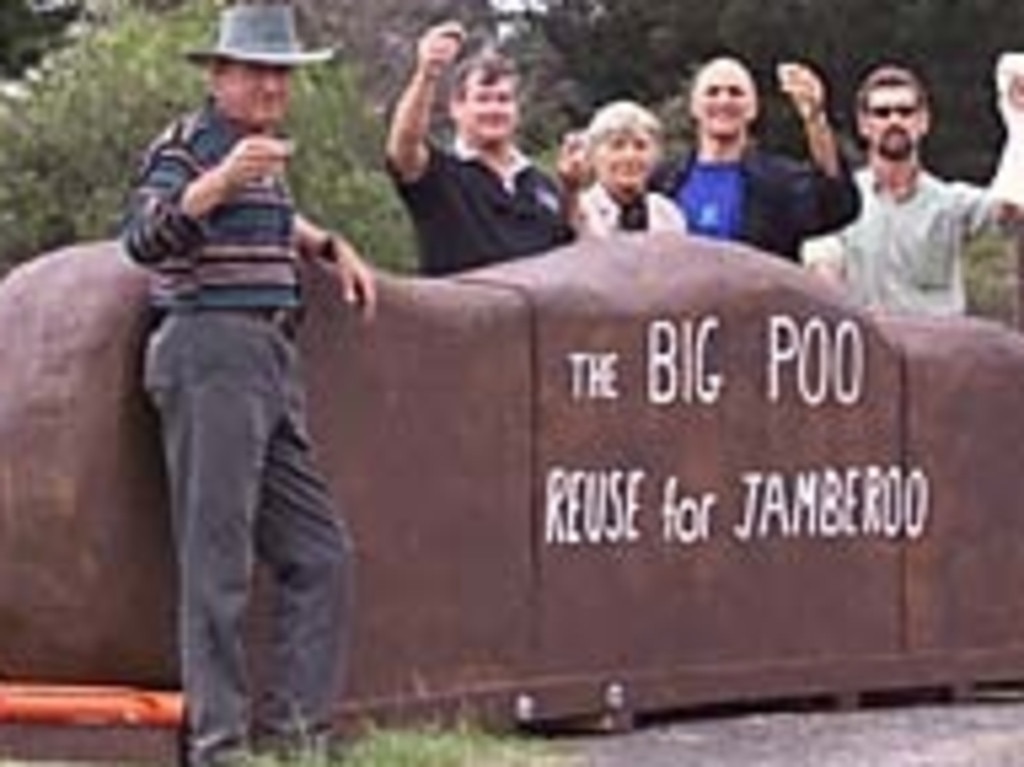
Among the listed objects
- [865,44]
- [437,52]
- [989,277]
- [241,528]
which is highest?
[865,44]

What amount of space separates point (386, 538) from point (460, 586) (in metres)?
0.35

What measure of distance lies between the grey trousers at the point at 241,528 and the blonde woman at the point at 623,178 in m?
1.97

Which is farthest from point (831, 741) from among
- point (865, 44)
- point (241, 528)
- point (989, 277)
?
Answer: point (865, 44)

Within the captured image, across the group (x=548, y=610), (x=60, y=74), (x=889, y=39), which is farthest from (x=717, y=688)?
(x=889, y=39)

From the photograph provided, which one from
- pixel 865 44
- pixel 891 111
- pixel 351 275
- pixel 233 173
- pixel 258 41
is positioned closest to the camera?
pixel 233 173

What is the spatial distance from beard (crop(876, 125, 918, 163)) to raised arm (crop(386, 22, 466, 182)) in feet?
5.96

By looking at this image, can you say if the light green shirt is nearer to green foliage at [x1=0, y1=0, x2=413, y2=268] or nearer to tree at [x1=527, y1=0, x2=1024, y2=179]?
green foliage at [x1=0, y1=0, x2=413, y2=268]

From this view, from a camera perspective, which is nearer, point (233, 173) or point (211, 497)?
point (233, 173)

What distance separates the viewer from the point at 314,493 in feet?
30.9

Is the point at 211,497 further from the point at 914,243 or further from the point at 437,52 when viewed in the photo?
the point at 914,243

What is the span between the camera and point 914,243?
38.7 ft

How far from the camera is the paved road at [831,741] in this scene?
10156 millimetres

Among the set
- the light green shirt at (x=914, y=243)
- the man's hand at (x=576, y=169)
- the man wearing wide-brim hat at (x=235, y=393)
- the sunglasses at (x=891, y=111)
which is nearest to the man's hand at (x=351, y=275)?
the man wearing wide-brim hat at (x=235, y=393)

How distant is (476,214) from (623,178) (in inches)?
27.3
